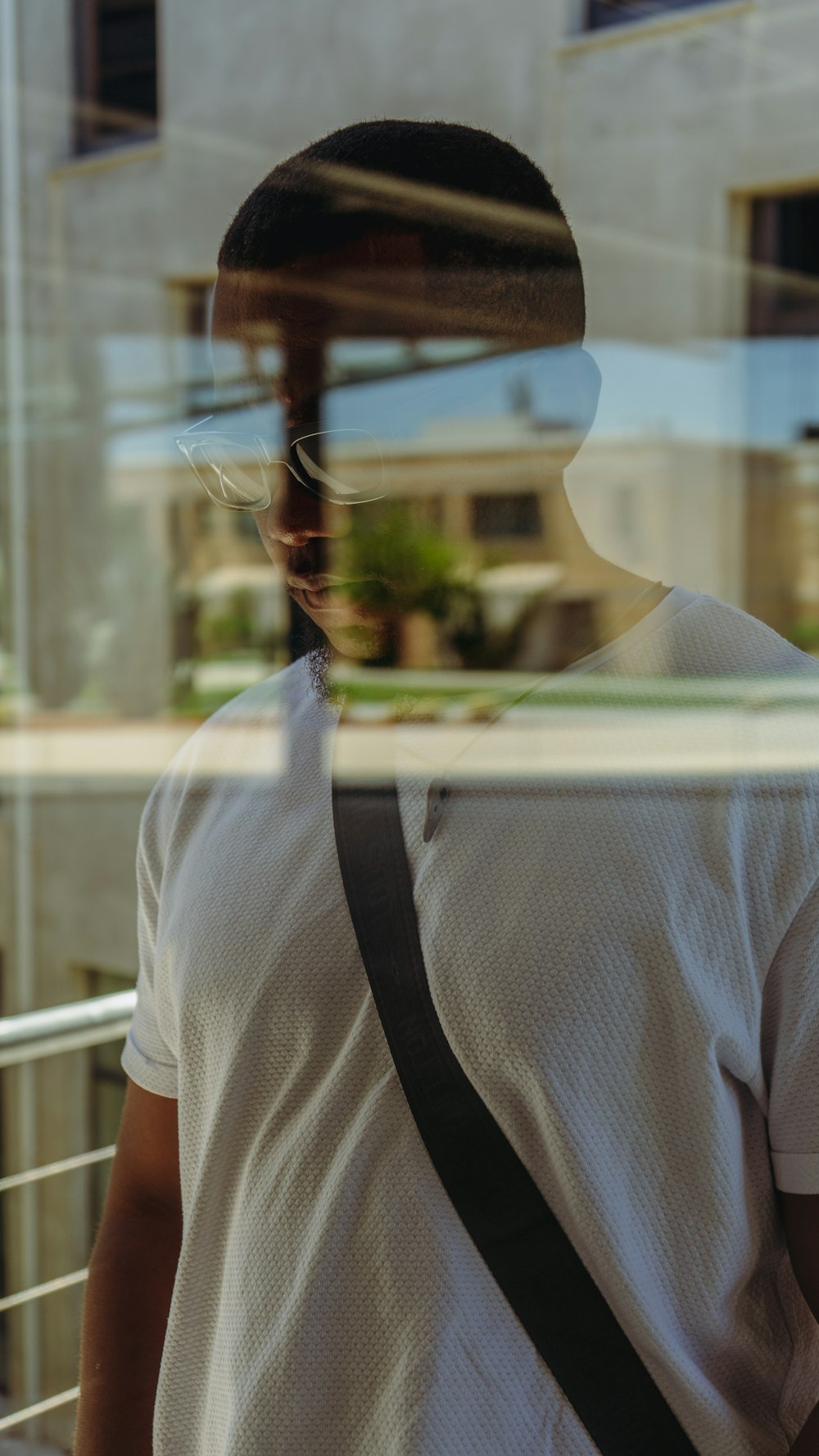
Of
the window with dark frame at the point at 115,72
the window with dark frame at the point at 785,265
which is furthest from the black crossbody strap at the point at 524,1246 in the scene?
the window with dark frame at the point at 115,72

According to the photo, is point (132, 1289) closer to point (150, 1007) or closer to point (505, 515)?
point (150, 1007)

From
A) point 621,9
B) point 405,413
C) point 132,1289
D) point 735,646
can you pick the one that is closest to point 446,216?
point 405,413

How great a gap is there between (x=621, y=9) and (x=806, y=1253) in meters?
2.33

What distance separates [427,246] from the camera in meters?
0.41

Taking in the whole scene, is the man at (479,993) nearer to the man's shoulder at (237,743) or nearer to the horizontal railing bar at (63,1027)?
the man's shoulder at (237,743)

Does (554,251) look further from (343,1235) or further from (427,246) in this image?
(343,1235)

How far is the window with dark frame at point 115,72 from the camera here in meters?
3.42

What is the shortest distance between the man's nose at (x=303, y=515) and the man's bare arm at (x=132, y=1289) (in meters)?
0.24

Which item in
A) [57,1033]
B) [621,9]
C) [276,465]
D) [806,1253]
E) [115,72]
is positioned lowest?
[57,1033]

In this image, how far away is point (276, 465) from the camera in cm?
44

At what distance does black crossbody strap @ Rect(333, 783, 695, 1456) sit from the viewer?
39 centimetres

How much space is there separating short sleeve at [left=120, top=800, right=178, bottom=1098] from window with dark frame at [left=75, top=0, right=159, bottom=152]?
3247 millimetres

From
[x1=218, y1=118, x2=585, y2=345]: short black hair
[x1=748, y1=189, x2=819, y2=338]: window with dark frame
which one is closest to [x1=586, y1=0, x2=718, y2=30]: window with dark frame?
[x1=748, y1=189, x2=819, y2=338]: window with dark frame

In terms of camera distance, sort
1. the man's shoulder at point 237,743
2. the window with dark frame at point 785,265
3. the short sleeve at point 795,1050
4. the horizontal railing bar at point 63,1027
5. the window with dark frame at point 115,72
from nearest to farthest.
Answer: the short sleeve at point 795,1050 < the man's shoulder at point 237,743 < the horizontal railing bar at point 63,1027 < the window with dark frame at point 785,265 < the window with dark frame at point 115,72
